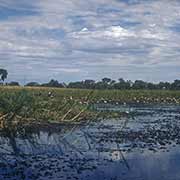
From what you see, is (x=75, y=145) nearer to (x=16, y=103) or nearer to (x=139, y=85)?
(x=16, y=103)

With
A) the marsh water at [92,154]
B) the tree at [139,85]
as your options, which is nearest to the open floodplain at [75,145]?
the marsh water at [92,154]

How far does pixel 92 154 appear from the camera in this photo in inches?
531

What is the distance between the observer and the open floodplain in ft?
36.0

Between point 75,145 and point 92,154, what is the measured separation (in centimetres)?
211

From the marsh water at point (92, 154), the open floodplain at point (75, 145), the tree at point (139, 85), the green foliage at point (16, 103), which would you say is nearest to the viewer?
the marsh water at point (92, 154)

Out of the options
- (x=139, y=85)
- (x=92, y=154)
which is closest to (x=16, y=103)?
(x=92, y=154)

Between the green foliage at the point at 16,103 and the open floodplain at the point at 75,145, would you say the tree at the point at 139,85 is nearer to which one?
the open floodplain at the point at 75,145

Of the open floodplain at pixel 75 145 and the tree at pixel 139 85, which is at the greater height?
the tree at pixel 139 85

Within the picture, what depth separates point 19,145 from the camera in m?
15.3

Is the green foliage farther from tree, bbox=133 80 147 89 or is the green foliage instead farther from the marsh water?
tree, bbox=133 80 147 89

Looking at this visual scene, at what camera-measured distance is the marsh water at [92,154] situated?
425 inches

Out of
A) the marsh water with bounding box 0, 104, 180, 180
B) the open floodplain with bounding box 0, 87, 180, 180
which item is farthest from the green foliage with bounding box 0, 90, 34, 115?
the marsh water with bounding box 0, 104, 180, 180

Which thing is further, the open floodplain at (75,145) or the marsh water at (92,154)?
the open floodplain at (75,145)

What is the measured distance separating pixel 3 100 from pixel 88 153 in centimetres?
722
